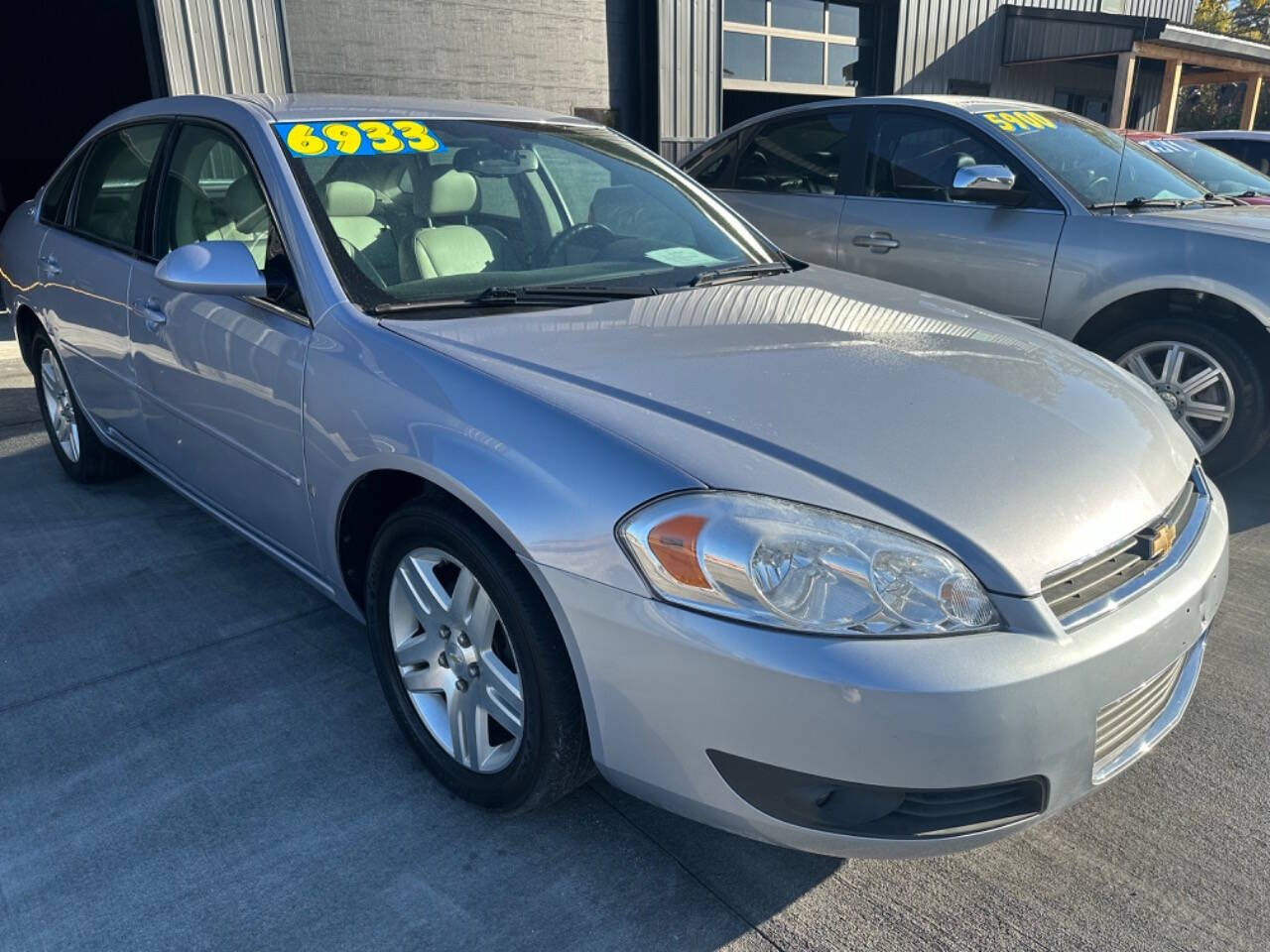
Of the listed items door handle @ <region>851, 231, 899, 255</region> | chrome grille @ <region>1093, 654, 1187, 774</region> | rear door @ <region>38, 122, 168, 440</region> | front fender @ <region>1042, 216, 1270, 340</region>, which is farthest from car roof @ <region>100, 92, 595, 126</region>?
chrome grille @ <region>1093, 654, 1187, 774</region>

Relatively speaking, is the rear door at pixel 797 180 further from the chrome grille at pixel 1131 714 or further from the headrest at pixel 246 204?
the chrome grille at pixel 1131 714

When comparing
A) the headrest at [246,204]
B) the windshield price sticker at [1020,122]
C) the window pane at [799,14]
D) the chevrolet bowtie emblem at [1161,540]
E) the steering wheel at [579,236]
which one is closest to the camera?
the chevrolet bowtie emblem at [1161,540]

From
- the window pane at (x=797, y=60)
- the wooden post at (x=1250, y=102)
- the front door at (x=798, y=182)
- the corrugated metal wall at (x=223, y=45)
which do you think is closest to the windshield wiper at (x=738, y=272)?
the front door at (x=798, y=182)

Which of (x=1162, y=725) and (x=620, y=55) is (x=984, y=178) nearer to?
(x=1162, y=725)

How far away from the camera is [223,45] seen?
794 centimetres

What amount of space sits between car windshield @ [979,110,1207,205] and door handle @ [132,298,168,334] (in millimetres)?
3805

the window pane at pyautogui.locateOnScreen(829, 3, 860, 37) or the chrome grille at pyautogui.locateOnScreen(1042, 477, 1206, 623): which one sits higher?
the window pane at pyautogui.locateOnScreen(829, 3, 860, 37)

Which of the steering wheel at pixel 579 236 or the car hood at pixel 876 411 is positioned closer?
the car hood at pixel 876 411

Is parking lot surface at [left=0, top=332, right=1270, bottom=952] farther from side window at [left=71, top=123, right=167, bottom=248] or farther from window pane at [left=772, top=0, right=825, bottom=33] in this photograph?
window pane at [left=772, top=0, right=825, bottom=33]

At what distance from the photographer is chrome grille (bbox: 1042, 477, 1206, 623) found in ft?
5.90

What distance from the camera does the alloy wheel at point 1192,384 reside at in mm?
4125

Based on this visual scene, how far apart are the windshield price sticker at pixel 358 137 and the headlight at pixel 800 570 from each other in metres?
1.72

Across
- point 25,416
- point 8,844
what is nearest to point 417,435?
point 8,844

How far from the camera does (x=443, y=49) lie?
9.41 metres
